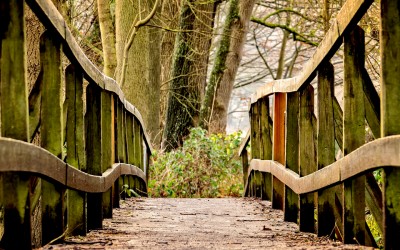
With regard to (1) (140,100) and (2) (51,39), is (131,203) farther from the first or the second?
(1) (140,100)

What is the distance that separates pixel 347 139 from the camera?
3.99 meters

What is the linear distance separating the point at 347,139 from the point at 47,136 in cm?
160

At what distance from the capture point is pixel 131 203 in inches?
331

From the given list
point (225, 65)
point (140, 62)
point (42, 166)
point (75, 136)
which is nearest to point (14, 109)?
point (42, 166)

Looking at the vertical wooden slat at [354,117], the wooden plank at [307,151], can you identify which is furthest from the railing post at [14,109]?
the wooden plank at [307,151]

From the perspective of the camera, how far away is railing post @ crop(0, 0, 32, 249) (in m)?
2.96

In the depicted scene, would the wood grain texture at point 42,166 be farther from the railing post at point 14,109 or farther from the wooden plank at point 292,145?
the wooden plank at point 292,145

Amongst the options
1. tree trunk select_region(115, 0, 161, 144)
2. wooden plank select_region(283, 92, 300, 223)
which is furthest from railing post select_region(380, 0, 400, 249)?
tree trunk select_region(115, 0, 161, 144)

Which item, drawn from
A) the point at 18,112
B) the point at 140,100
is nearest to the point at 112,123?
the point at 18,112

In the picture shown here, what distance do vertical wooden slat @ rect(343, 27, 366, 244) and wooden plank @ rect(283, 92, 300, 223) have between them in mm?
1989

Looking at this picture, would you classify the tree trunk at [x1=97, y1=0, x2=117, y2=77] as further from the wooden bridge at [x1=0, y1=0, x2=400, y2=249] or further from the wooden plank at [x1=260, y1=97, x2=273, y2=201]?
the wooden bridge at [x1=0, y1=0, x2=400, y2=249]

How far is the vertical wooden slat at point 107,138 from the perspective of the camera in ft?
20.0

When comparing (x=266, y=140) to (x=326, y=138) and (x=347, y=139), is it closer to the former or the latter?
(x=326, y=138)

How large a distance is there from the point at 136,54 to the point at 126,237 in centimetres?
1044
